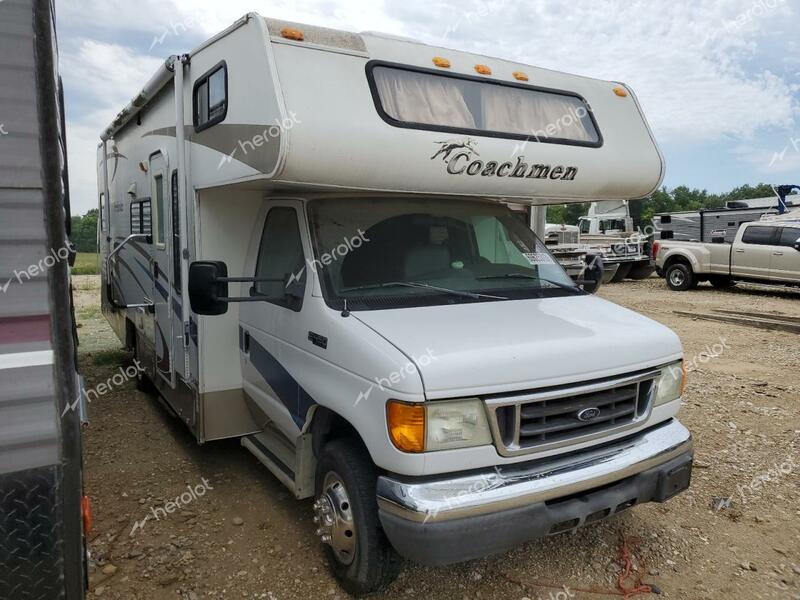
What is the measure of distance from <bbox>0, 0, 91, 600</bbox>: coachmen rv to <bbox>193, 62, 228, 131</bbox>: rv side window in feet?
5.92

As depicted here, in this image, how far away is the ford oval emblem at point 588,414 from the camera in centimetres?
312

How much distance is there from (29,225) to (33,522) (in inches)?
36.8

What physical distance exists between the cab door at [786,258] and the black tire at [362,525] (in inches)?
611

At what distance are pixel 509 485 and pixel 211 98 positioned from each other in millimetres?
3039

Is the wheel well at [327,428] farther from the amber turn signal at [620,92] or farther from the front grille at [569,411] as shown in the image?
the amber turn signal at [620,92]

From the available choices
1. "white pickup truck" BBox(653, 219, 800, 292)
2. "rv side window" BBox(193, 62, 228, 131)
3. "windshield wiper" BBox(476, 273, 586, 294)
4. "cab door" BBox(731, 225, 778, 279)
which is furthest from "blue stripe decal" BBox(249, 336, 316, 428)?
"cab door" BBox(731, 225, 778, 279)

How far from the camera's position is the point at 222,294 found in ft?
12.1

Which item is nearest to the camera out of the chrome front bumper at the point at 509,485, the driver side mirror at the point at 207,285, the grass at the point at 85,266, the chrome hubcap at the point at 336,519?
the chrome front bumper at the point at 509,485

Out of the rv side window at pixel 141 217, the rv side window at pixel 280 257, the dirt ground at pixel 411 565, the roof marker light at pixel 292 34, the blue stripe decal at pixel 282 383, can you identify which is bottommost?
Result: the dirt ground at pixel 411 565

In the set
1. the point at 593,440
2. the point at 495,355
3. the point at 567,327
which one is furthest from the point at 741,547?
the point at 495,355

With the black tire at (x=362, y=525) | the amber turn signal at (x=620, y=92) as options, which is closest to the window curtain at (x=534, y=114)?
the amber turn signal at (x=620, y=92)

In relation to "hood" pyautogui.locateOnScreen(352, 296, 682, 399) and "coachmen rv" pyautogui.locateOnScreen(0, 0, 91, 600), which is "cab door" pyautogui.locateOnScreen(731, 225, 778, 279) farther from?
"coachmen rv" pyautogui.locateOnScreen(0, 0, 91, 600)

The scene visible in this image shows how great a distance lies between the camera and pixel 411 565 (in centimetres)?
360

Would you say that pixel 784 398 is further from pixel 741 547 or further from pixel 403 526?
pixel 403 526
